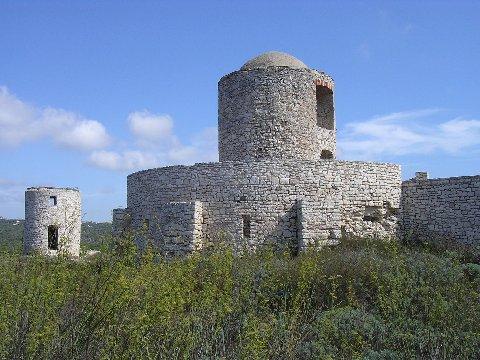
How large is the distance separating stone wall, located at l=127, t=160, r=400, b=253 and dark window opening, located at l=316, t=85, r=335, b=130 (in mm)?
5209

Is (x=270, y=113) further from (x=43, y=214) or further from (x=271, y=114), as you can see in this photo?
(x=43, y=214)

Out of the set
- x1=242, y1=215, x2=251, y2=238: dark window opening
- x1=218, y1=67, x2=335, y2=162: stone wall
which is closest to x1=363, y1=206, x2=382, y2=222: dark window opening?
x1=242, y1=215, x2=251, y2=238: dark window opening

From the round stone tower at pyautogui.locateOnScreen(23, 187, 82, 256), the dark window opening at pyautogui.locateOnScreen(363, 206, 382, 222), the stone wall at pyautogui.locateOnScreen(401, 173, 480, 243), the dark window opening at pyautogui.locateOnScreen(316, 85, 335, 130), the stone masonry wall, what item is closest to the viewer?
the stone masonry wall

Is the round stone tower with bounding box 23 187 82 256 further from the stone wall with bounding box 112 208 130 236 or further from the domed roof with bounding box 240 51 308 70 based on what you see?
the domed roof with bounding box 240 51 308 70

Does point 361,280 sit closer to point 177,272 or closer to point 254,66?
point 177,272

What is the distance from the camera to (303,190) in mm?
12750

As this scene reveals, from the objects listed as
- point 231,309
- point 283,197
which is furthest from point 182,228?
point 231,309

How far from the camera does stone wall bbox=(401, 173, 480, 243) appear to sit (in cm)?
1291

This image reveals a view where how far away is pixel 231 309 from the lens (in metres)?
5.62

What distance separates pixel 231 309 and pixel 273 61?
12994mm

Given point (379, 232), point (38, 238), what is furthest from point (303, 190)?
point (38, 238)

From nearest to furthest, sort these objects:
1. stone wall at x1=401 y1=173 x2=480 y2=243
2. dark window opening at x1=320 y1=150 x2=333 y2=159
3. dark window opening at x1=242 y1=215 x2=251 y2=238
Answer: dark window opening at x1=242 y1=215 x2=251 y2=238 → stone wall at x1=401 y1=173 x2=480 y2=243 → dark window opening at x1=320 y1=150 x2=333 y2=159

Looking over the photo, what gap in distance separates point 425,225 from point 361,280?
17.9ft

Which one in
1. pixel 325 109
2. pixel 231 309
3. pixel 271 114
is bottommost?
pixel 231 309
